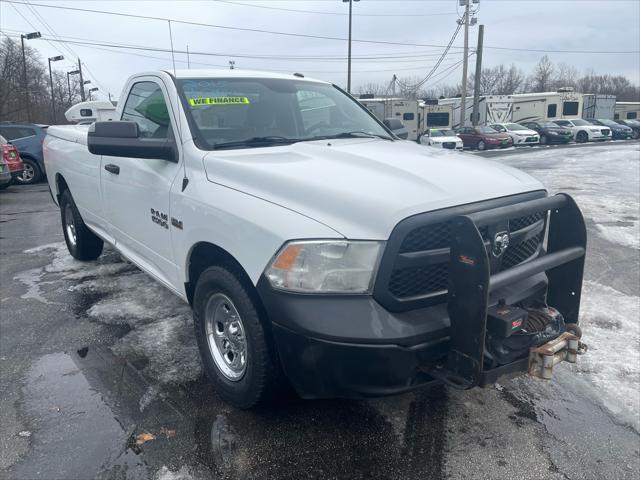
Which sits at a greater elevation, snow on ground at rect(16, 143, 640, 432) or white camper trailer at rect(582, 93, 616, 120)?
white camper trailer at rect(582, 93, 616, 120)

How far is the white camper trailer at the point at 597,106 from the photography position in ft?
143

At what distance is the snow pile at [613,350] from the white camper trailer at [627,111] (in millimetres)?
59626

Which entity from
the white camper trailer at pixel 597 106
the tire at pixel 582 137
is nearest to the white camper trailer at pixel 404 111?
the tire at pixel 582 137

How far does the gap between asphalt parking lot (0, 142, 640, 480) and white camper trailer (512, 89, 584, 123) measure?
3839cm

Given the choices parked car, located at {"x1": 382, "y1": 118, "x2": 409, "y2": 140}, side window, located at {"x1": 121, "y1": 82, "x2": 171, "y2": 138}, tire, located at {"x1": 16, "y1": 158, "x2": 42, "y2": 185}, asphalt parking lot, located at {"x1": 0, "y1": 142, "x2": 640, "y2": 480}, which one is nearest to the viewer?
asphalt parking lot, located at {"x1": 0, "y1": 142, "x2": 640, "y2": 480}

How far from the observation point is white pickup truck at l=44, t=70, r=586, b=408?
2373mm

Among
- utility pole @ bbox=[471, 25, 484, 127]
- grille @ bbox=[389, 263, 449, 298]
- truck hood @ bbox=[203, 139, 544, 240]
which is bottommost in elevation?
grille @ bbox=[389, 263, 449, 298]

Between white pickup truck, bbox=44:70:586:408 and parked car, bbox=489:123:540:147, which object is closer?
white pickup truck, bbox=44:70:586:408

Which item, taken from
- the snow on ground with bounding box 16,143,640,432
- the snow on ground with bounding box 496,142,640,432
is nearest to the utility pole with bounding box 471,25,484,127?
the snow on ground with bounding box 496,142,640,432

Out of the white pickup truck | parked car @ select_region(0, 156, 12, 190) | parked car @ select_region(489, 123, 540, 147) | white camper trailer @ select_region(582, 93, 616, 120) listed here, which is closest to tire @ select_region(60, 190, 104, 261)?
the white pickup truck

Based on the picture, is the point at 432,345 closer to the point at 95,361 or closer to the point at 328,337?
the point at 328,337

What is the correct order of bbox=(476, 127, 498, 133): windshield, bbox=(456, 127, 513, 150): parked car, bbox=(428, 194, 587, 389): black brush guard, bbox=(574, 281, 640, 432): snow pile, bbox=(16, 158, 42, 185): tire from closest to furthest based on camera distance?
bbox=(428, 194, 587, 389): black brush guard, bbox=(574, 281, 640, 432): snow pile, bbox=(16, 158, 42, 185): tire, bbox=(456, 127, 513, 150): parked car, bbox=(476, 127, 498, 133): windshield

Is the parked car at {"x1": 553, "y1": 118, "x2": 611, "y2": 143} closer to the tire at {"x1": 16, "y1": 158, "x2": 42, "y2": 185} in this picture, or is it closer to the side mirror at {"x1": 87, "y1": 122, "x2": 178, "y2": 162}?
the tire at {"x1": 16, "y1": 158, "x2": 42, "y2": 185}

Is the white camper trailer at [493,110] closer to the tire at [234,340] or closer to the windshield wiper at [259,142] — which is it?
the windshield wiper at [259,142]
